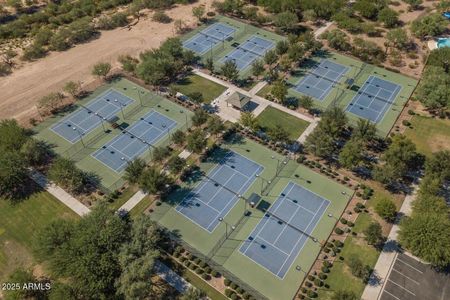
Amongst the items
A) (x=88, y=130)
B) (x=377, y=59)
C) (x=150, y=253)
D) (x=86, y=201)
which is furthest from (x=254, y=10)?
(x=150, y=253)

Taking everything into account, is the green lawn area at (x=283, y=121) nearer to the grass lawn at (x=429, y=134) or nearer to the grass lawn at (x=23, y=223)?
the grass lawn at (x=429, y=134)

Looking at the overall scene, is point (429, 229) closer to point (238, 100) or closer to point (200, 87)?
point (238, 100)

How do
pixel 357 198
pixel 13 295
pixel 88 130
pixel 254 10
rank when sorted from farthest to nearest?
pixel 254 10
pixel 88 130
pixel 357 198
pixel 13 295

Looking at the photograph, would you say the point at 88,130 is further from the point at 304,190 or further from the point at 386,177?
the point at 386,177

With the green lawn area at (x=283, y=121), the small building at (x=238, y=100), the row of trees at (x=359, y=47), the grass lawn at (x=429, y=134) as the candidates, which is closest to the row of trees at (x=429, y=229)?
the grass lawn at (x=429, y=134)

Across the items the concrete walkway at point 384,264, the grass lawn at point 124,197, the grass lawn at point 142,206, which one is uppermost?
the grass lawn at point 124,197
